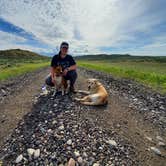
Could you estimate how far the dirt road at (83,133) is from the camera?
15.3 ft

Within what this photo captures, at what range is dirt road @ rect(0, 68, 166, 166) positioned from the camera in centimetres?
467

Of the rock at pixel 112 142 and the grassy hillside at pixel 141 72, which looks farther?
the grassy hillside at pixel 141 72

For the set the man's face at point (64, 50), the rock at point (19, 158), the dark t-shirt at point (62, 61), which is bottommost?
the rock at point (19, 158)

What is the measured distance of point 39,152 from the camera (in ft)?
15.3

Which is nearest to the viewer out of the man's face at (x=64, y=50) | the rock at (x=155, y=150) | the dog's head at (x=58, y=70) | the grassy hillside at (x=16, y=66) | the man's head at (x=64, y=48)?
the rock at (x=155, y=150)

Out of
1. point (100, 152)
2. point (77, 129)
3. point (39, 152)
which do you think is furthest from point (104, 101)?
point (39, 152)

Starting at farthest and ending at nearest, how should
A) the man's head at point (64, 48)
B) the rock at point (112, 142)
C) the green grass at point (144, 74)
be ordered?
the green grass at point (144, 74) → the man's head at point (64, 48) → the rock at point (112, 142)

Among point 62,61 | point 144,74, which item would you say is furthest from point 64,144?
point 144,74

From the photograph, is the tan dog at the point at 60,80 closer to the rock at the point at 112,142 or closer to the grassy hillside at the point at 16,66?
the rock at the point at 112,142

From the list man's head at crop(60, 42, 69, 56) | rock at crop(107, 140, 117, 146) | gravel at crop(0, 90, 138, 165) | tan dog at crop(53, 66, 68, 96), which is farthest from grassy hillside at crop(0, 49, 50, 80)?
rock at crop(107, 140, 117, 146)

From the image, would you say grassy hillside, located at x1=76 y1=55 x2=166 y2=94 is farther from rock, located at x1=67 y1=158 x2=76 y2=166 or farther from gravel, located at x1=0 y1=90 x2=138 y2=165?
rock, located at x1=67 y1=158 x2=76 y2=166

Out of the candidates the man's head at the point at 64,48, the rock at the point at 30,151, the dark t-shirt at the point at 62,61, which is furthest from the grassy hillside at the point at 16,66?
the rock at the point at 30,151

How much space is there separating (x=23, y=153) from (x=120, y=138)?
2666 millimetres

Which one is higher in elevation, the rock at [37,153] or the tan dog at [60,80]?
the tan dog at [60,80]
